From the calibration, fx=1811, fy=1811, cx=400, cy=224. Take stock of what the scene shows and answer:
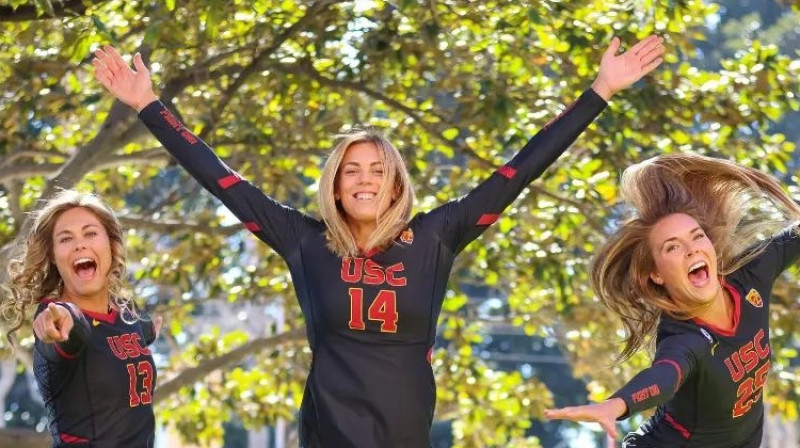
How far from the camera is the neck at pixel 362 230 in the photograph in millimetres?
6250

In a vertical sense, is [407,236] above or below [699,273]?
above

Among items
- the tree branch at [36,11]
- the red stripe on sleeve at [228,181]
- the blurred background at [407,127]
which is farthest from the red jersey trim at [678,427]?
the tree branch at [36,11]

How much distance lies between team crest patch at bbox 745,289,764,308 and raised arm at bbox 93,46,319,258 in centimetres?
160

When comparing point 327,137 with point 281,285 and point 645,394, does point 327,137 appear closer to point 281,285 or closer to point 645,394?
point 281,285

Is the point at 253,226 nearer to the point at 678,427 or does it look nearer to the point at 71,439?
the point at 71,439

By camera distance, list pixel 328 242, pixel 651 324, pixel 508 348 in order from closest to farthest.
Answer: pixel 328 242, pixel 651 324, pixel 508 348

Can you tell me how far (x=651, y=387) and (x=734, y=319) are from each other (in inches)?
33.7

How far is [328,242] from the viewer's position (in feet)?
20.5

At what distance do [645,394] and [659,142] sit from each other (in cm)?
570

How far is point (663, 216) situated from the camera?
22.0 ft

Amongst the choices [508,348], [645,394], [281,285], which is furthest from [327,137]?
[508,348]

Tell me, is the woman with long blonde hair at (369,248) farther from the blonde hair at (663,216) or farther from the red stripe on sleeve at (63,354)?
the red stripe on sleeve at (63,354)

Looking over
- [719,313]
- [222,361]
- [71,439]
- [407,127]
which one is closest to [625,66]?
[719,313]

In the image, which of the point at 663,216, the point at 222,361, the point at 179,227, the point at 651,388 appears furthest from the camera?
the point at 222,361
